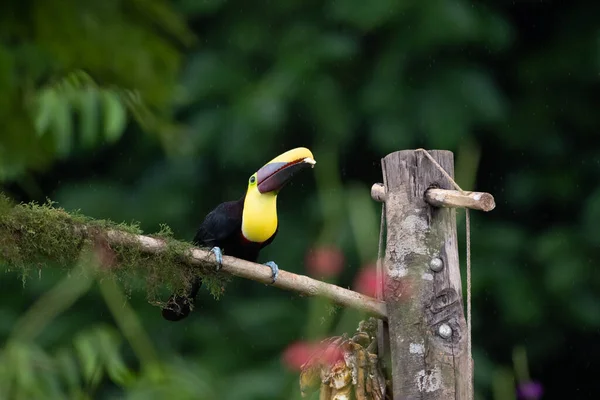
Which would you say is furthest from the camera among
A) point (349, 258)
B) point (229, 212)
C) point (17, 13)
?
point (349, 258)

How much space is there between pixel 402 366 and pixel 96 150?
403cm

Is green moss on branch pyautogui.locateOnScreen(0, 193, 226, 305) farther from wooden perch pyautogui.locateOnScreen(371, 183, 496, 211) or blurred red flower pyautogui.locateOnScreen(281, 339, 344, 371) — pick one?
wooden perch pyautogui.locateOnScreen(371, 183, 496, 211)

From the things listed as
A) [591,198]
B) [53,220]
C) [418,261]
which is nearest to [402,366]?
[418,261]

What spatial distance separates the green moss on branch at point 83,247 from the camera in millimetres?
2166

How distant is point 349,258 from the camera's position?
5.05 meters

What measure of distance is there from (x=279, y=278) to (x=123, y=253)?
0.37 meters

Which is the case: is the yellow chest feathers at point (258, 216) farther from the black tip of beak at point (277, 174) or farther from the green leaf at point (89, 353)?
the green leaf at point (89, 353)

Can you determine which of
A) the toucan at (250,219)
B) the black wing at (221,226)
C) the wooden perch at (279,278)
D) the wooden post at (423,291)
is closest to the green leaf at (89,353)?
the toucan at (250,219)

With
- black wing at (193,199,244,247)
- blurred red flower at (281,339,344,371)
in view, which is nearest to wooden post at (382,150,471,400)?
blurred red flower at (281,339,344,371)

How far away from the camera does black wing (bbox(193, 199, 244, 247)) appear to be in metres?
2.87

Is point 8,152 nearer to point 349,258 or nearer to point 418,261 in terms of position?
point 418,261

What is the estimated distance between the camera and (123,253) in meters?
2.24

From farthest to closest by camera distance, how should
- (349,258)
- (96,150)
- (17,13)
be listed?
1. (96,150)
2. (349,258)
3. (17,13)

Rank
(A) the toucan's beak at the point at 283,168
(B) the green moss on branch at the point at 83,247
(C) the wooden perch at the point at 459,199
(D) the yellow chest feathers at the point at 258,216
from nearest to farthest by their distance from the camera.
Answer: (C) the wooden perch at the point at 459,199 → (B) the green moss on branch at the point at 83,247 → (A) the toucan's beak at the point at 283,168 → (D) the yellow chest feathers at the point at 258,216
